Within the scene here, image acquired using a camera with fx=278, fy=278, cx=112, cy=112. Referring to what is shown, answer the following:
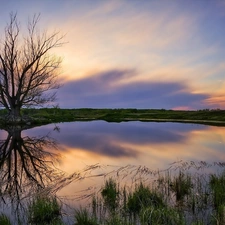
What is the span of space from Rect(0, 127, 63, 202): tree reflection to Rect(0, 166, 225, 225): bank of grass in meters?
1.72

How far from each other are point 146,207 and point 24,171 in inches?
260

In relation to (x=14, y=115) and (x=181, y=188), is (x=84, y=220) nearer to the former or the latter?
(x=181, y=188)

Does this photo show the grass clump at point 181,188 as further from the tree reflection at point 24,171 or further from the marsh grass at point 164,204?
the tree reflection at point 24,171

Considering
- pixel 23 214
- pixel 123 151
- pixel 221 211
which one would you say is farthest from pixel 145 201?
pixel 123 151

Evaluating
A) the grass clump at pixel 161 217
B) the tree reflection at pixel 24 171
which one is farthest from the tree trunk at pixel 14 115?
the grass clump at pixel 161 217

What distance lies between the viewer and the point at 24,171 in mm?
11023

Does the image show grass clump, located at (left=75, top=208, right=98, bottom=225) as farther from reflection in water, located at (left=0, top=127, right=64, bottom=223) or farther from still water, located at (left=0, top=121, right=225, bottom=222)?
reflection in water, located at (left=0, top=127, right=64, bottom=223)

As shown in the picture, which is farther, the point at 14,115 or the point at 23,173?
the point at 14,115

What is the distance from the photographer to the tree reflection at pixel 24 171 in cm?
826

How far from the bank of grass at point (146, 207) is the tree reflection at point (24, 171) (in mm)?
1721

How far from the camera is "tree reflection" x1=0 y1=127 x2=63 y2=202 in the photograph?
8263 mm

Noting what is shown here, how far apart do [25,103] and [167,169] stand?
2971cm

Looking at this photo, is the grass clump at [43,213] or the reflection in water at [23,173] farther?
the reflection in water at [23,173]

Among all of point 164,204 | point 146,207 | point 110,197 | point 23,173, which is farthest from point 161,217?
point 23,173
